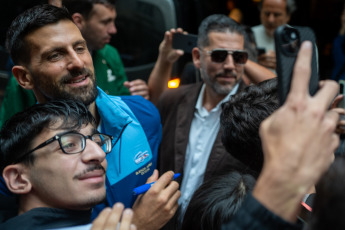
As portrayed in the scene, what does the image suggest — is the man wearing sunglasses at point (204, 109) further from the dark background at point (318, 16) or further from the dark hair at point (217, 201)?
the dark background at point (318, 16)

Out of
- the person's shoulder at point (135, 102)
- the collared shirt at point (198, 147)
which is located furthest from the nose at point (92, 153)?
the collared shirt at point (198, 147)

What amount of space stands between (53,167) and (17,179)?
0.52 ft

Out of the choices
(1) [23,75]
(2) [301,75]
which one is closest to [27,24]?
(1) [23,75]

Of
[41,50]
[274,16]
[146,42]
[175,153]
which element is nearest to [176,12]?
[146,42]

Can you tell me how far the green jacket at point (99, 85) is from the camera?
7.89 feet

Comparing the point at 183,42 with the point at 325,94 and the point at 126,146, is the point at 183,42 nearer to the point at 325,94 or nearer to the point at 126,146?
the point at 126,146

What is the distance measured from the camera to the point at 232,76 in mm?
2551

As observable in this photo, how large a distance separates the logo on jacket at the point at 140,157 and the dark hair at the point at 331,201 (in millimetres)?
1102

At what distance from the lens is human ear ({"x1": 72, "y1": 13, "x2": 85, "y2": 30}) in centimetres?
258

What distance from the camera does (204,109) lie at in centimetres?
257

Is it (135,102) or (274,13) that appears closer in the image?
(135,102)

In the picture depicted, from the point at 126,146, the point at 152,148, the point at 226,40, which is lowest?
the point at 152,148

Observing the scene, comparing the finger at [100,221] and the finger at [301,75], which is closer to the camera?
the finger at [301,75]

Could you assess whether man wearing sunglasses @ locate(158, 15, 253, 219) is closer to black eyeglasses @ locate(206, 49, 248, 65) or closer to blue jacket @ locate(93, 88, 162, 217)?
black eyeglasses @ locate(206, 49, 248, 65)
